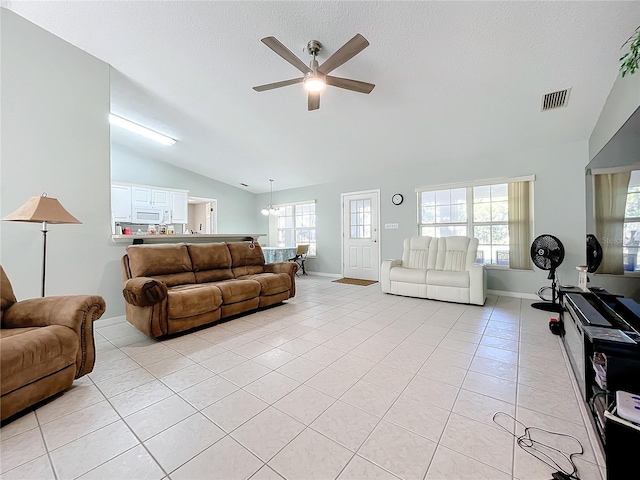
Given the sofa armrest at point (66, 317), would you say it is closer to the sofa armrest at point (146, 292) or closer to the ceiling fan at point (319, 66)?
the sofa armrest at point (146, 292)

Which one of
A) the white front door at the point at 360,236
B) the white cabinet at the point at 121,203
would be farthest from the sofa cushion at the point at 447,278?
the white cabinet at the point at 121,203

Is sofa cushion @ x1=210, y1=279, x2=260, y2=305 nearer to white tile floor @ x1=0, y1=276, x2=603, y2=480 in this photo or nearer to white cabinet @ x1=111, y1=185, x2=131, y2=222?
white tile floor @ x1=0, y1=276, x2=603, y2=480

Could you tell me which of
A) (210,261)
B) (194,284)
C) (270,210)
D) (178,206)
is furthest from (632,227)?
(178,206)

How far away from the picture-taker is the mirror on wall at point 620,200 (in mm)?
1312

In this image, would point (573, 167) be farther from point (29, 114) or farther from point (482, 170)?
point (29, 114)

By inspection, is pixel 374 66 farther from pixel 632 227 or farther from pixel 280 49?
pixel 632 227

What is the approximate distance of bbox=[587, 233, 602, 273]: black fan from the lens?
1.75m

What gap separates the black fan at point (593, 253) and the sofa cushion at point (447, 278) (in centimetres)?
183

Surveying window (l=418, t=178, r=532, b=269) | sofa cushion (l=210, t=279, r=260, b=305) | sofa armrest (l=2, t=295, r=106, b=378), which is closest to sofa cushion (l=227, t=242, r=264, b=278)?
sofa cushion (l=210, t=279, r=260, b=305)

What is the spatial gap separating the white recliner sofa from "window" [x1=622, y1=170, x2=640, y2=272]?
Answer: 7.99ft

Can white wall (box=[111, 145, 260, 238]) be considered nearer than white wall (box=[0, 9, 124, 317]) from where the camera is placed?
No

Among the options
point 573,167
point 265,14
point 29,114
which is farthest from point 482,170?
point 29,114

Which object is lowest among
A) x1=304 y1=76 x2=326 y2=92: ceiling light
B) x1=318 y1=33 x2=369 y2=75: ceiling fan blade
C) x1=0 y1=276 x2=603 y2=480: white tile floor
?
x1=0 y1=276 x2=603 y2=480: white tile floor

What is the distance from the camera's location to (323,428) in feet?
4.58
